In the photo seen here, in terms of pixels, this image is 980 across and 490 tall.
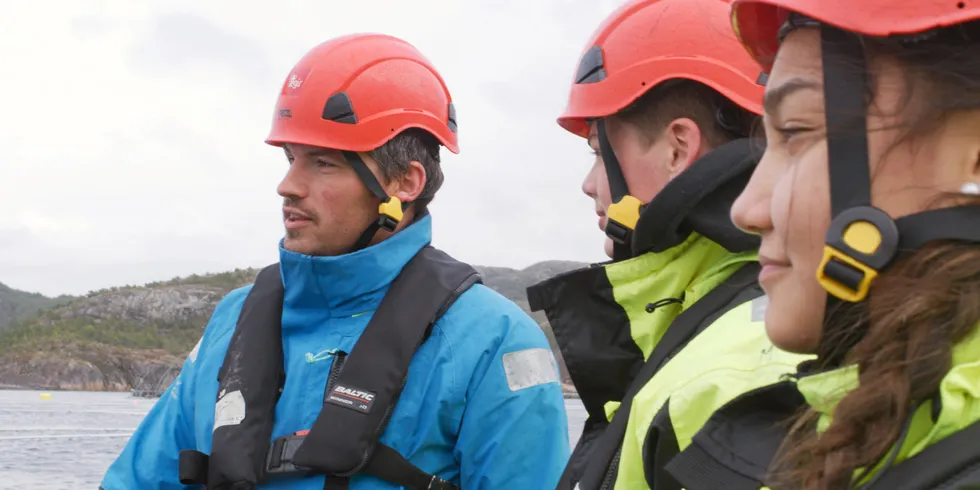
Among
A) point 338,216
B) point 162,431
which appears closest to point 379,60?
point 338,216

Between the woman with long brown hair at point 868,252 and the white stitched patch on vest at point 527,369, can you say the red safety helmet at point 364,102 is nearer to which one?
the white stitched patch on vest at point 527,369

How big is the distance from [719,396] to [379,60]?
111 inches

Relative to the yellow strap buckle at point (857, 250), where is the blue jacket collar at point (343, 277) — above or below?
below

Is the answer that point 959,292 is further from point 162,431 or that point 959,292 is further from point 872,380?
point 162,431

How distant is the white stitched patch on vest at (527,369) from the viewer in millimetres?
3506

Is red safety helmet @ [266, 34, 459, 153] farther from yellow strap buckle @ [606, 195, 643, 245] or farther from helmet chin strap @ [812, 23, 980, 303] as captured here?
helmet chin strap @ [812, 23, 980, 303]

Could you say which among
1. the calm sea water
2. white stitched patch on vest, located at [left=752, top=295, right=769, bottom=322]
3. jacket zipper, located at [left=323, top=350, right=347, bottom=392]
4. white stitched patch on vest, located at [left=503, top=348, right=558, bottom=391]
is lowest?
the calm sea water

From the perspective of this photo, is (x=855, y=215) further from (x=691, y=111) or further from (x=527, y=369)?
(x=527, y=369)

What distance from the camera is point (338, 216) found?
3756 millimetres

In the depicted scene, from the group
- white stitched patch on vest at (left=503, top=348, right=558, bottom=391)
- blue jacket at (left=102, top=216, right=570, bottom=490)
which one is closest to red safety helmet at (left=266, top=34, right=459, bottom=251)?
blue jacket at (left=102, top=216, right=570, bottom=490)

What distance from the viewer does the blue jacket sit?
133 inches

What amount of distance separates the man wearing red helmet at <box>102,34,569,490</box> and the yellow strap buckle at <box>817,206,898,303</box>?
2.26 m

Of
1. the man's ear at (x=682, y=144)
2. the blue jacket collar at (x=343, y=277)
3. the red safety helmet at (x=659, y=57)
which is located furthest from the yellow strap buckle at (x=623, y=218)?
the blue jacket collar at (x=343, y=277)

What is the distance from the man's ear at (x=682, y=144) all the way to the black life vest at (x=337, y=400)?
4.47 ft
